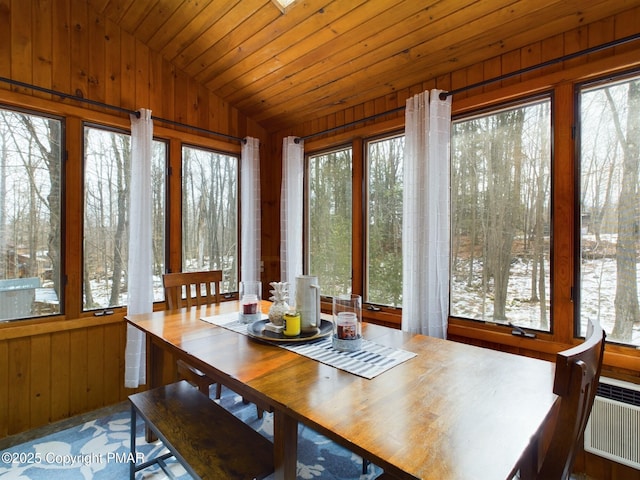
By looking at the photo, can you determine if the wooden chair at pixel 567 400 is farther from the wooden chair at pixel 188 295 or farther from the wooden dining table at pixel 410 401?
the wooden chair at pixel 188 295

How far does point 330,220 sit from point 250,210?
30.4 inches

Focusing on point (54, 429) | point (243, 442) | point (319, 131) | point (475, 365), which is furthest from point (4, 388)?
point (319, 131)

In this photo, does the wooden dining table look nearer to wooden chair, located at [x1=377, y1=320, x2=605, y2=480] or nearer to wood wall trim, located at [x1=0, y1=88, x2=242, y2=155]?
wooden chair, located at [x1=377, y1=320, x2=605, y2=480]


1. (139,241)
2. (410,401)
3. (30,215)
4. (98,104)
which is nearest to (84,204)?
(30,215)

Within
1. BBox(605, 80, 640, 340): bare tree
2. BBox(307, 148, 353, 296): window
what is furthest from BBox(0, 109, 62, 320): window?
BBox(605, 80, 640, 340): bare tree

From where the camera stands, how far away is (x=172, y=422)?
4.91ft

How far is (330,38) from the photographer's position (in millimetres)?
2256

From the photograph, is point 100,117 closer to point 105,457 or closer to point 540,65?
point 105,457

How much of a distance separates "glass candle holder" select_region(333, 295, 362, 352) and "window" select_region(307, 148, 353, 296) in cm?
150

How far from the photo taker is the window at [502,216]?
6.54 feet

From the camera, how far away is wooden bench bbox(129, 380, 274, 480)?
3.97 ft

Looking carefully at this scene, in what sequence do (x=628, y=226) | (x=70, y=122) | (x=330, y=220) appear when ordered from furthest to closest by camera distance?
(x=330, y=220)
(x=70, y=122)
(x=628, y=226)

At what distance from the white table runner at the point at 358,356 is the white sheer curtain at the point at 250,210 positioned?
5.80ft

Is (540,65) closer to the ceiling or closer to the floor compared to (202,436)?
closer to the ceiling
